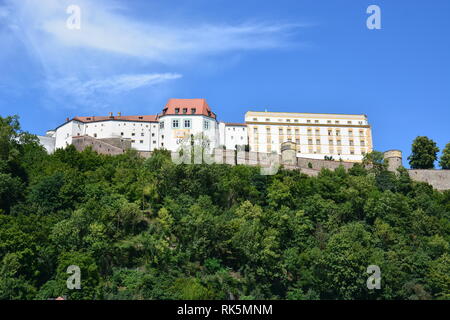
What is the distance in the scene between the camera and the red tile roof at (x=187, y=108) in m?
76.2

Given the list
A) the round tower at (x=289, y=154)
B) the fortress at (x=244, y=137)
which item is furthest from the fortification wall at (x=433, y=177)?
the round tower at (x=289, y=154)

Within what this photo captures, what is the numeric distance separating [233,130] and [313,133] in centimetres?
1269

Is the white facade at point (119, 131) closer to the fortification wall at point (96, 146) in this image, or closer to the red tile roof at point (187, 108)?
the red tile roof at point (187, 108)

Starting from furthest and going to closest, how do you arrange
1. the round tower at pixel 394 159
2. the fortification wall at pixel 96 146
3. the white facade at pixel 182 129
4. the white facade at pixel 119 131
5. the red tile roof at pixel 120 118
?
the red tile roof at pixel 120 118 → the white facade at pixel 119 131 → the white facade at pixel 182 129 → the round tower at pixel 394 159 → the fortification wall at pixel 96 146

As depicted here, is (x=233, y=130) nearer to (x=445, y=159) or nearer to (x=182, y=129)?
(x=182, y=129)

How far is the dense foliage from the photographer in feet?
126

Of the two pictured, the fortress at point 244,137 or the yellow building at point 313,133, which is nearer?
the fortress at point 244,137

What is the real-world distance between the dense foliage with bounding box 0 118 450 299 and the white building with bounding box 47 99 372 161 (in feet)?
58.2

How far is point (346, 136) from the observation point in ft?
271

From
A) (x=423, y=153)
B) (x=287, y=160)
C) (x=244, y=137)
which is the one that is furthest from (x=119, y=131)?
(x=423, y=153)

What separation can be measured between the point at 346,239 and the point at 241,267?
8.78 meters
